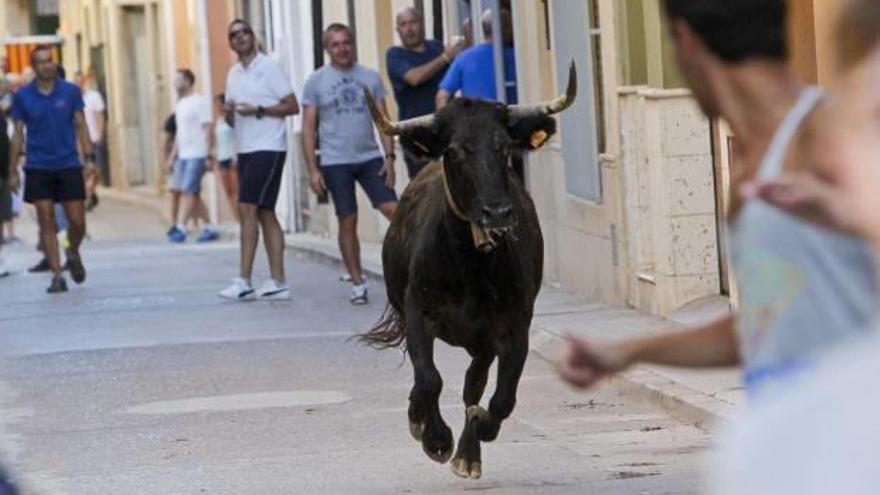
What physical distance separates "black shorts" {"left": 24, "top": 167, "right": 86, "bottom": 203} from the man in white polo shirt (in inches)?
93.4

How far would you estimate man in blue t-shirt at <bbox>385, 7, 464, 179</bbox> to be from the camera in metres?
17.9

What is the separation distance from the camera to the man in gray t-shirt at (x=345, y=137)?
58.4ft

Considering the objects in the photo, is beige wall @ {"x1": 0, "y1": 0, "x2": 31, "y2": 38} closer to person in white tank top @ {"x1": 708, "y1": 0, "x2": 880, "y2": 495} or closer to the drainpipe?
the drainpipe

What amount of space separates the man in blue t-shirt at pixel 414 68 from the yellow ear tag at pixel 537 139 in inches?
291

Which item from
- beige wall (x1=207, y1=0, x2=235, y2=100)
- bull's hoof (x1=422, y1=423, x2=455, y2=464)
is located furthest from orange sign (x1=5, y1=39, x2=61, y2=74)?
bull's hoof (x1=422, y1=423, x2=455, y2=464)

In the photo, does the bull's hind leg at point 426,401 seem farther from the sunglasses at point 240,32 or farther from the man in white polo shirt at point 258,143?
the sunglasses at point 240,32

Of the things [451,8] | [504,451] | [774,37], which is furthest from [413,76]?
[774,37]

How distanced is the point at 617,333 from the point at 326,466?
4260mm

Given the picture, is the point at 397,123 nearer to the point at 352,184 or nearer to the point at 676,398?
the point at 676,398

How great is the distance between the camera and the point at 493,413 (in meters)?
9.94

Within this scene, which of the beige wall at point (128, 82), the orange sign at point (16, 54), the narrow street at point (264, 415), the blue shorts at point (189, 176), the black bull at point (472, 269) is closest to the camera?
the narrow street at point (264, 415)

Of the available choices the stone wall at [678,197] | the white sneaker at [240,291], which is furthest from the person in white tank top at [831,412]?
the white sneaker at [240,291]

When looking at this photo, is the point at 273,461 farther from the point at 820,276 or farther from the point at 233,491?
the point at 820,276

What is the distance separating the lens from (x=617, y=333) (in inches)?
555
